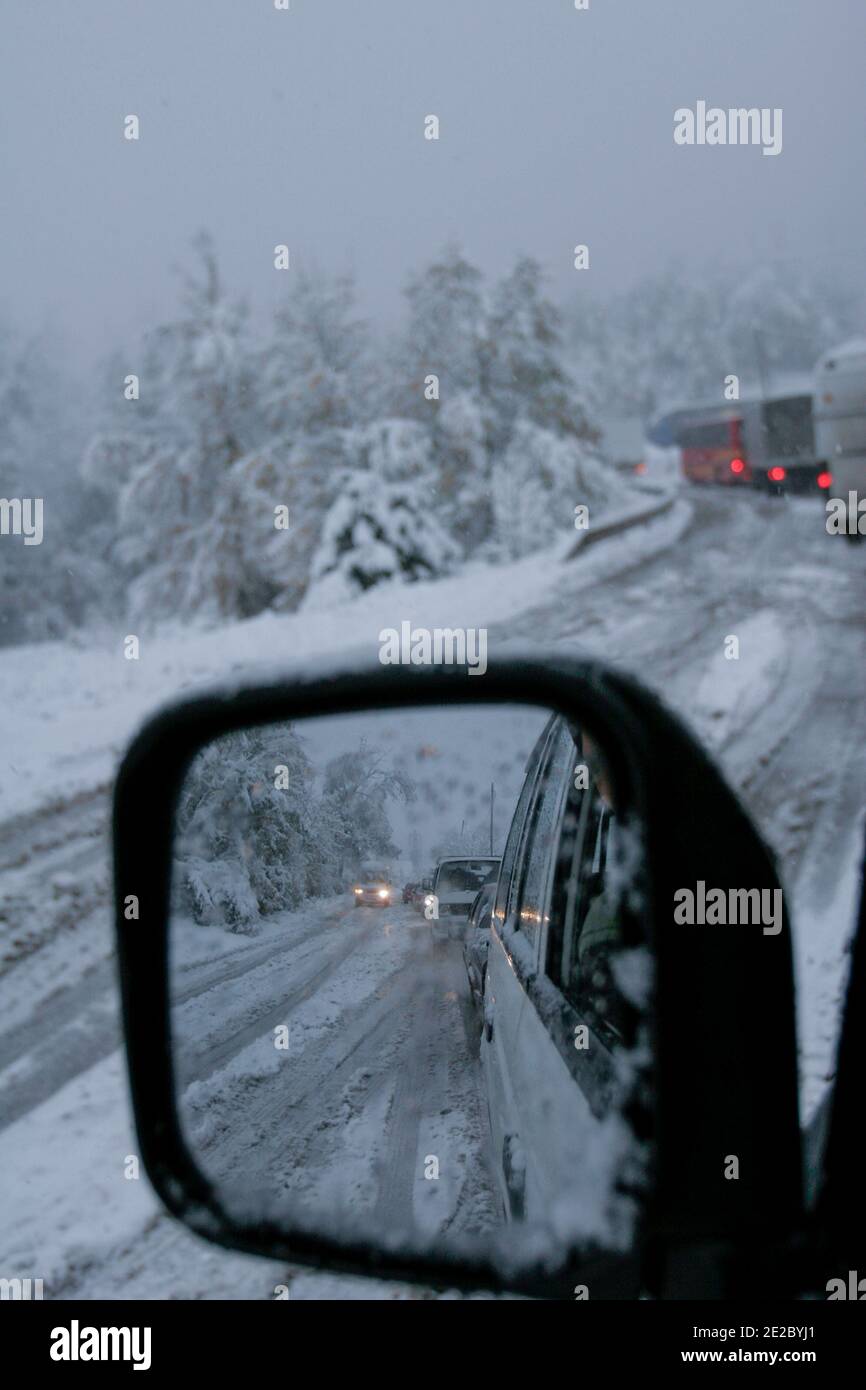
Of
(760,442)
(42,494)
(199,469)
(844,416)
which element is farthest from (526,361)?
(42,494)

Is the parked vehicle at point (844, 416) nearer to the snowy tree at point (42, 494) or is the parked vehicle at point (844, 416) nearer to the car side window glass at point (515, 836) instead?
the car side window glass at point (515, 836)

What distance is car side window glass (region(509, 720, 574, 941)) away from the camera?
148 cm

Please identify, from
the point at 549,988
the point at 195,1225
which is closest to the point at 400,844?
the point at 549,988

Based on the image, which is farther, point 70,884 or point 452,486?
point 452,486

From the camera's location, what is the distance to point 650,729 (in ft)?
3.93

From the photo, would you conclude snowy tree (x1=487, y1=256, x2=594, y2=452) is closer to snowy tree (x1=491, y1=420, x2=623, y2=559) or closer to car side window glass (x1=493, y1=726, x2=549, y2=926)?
snowy tree (x1=491, y1=420, x2=623, y2=559)

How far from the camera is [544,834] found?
1601mm

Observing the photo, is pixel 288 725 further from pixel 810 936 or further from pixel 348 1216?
pixel 810 936

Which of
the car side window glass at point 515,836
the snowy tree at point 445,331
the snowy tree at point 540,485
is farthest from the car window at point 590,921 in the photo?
the snowy tree at point 445,331

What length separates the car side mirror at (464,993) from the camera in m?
1.12

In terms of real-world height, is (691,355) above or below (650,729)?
above

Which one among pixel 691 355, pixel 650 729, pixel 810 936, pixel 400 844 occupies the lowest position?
pixel 810 936

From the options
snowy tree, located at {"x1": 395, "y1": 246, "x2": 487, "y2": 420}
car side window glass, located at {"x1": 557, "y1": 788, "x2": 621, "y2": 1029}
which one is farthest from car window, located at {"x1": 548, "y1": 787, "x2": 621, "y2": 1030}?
snowy tree, located at {"x1": 395, "y1": 246, "x2": 487, "y2": 420}

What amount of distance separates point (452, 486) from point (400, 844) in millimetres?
27660
